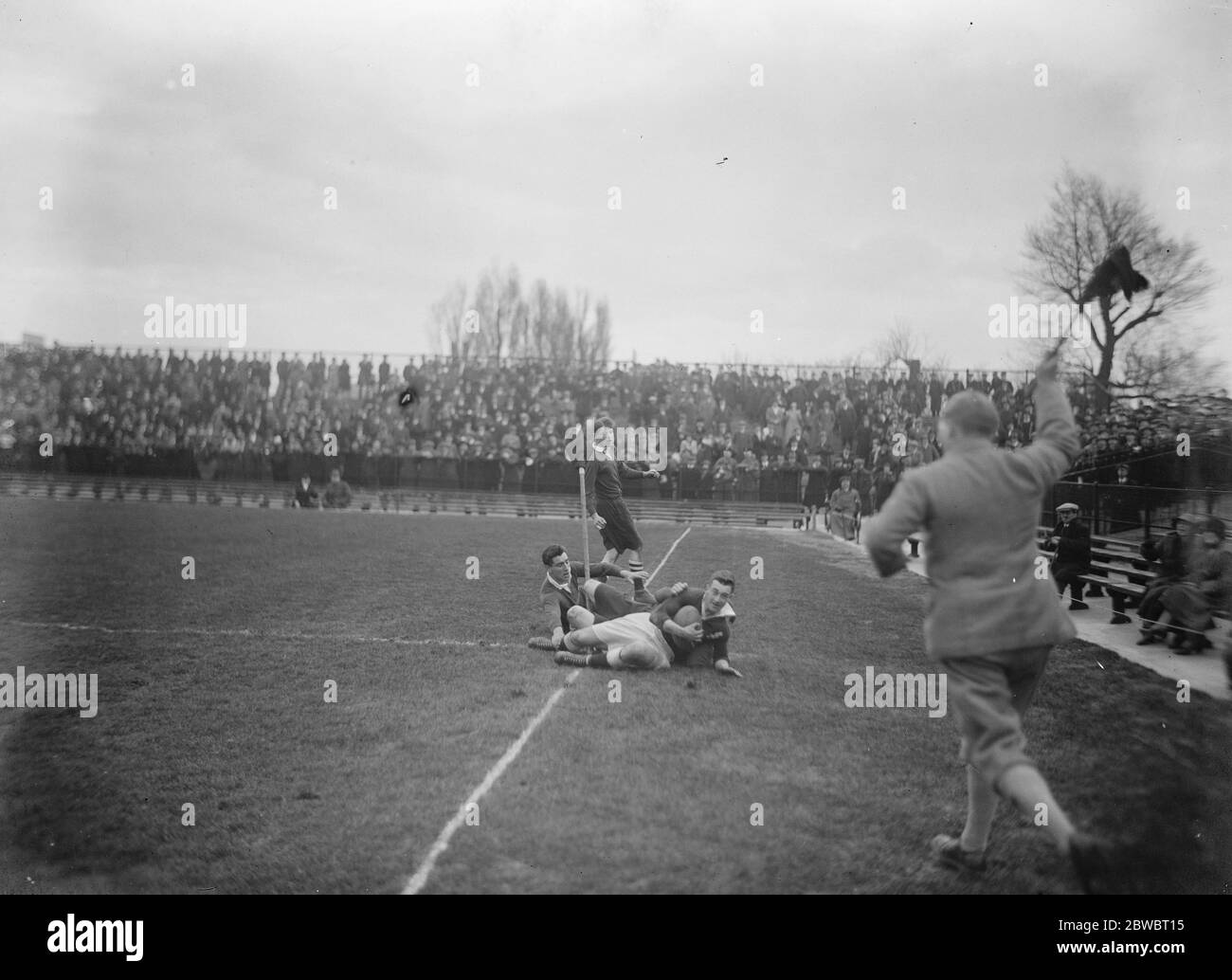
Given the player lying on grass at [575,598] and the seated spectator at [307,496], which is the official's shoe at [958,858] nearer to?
the player lying on grass at [575,598]

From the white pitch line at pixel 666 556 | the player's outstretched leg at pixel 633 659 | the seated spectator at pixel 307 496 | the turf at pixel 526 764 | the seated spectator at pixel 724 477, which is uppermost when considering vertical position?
the seated spectator at pixel 724 477

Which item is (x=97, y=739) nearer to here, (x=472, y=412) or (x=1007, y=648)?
(x=1007, y=648)

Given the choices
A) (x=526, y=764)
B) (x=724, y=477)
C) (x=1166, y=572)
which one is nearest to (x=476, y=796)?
(x=526, y=764)

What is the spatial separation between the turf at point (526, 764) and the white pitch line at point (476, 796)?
0.18 feet

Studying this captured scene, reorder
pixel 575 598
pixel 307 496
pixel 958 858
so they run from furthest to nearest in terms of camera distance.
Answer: pixel 307 496 → pixel 575 598 → pixel 958 858

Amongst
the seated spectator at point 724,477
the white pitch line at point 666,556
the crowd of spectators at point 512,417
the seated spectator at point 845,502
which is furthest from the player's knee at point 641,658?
the seated spectator at point 845,502

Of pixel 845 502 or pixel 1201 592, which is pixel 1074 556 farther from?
pixel 845 502

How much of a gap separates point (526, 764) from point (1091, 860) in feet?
8.99

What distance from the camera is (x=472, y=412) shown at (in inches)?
653

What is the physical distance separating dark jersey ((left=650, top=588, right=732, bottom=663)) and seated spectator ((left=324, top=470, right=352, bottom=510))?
1828 centimetres

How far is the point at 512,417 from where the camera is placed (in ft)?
55.8

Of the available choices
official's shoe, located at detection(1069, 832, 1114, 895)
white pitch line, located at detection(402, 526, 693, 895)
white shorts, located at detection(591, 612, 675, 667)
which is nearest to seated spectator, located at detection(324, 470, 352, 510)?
white shorts, located at detection(591, 612, 675, 667)

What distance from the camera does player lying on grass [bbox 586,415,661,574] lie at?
8.79 meters

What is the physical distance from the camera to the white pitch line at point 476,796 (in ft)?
11.6
